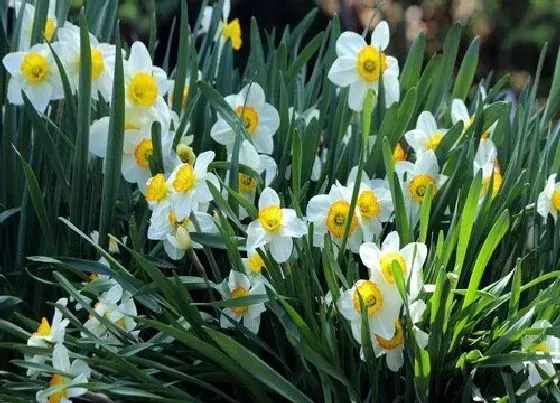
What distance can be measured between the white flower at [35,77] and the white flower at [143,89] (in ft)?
0.41

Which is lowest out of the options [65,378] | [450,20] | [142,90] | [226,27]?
[65,378]

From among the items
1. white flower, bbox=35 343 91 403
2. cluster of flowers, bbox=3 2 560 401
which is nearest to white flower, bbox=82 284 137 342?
cluster of flowers, bbox=3 2 560 401

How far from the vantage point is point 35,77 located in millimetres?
1714

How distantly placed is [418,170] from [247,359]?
487 mm

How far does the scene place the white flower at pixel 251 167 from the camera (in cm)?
168

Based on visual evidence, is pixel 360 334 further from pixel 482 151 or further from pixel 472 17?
pixel 472 17

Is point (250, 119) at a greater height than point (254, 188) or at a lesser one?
greater

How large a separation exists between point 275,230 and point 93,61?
475 millimetres

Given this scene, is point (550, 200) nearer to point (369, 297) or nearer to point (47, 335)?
point (369, 297)

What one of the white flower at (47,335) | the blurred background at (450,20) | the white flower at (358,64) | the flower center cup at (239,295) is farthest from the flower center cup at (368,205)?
the blurred background at (450,20)

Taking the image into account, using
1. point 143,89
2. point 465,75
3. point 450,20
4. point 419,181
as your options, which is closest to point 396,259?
point 419,181

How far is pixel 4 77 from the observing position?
6.27ft

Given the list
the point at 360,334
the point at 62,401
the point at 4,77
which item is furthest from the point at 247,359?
the point at 4,77

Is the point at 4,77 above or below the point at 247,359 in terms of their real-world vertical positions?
above
